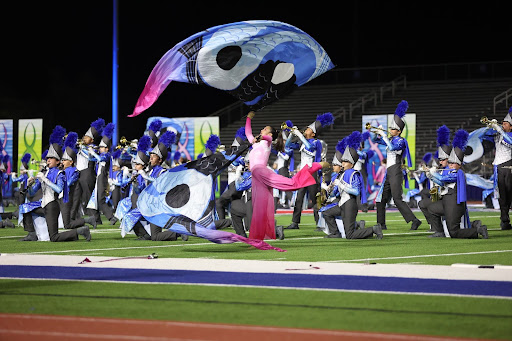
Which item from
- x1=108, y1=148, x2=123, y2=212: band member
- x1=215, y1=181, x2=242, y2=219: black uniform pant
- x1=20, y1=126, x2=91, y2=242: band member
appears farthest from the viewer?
x1=108, y1=148, x2=123, y2=212: band member

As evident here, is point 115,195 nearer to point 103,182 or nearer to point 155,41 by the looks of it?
point 103,182

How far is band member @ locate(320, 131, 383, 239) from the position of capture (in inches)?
485

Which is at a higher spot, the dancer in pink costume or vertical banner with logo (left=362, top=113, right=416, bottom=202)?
vertical banner with logo (left=362, top=113, right=416, bottom=202)

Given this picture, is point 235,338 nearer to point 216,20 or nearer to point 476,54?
point 216,20

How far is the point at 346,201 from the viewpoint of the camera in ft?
41.0

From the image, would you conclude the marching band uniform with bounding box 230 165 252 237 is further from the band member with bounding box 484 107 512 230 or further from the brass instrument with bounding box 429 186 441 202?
the band member with bounding box 484 107 512 230

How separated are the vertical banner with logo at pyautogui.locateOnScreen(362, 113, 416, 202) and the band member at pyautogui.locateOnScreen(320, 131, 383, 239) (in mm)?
9056

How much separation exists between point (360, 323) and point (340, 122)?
29649 millimetres

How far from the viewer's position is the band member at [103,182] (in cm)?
1634

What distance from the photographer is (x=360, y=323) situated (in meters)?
5.23

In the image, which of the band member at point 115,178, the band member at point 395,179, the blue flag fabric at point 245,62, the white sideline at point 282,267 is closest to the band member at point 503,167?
the band member at point 395,179

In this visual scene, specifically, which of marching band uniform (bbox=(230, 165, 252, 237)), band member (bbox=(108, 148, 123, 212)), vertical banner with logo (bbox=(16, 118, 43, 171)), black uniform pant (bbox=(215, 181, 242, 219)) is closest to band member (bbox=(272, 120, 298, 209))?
black uniform pant (bbox=(215, 181, 242, 219))

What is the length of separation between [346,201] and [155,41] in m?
19.7

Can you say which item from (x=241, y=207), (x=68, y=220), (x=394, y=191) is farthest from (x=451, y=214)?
(x=68, y=220)
